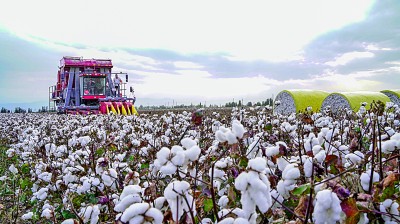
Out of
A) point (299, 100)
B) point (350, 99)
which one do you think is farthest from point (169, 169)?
point (299, 100)

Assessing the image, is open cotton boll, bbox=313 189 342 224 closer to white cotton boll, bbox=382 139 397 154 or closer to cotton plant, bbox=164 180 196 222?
cotton plant, bbox=164 180 196 222

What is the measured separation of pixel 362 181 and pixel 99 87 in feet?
81.6

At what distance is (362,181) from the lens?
6.33 feet

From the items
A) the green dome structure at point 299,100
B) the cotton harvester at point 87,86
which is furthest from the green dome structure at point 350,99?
the cotton harvester at point 87,86

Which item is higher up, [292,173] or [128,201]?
[292,173]

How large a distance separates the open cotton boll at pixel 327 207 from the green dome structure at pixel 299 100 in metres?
14.4

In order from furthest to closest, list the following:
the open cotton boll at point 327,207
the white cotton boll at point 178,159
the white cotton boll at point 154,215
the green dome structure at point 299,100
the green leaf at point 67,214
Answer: the green dome structure at point 299,100, the green leaf at point 67,214, the white cotton boll at point 178,159, the white cotton boll at point 154,215, the open cotton boll at point 327,207

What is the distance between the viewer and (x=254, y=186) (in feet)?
5.16

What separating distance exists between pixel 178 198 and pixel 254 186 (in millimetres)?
339

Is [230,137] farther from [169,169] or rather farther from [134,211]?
[134,211]

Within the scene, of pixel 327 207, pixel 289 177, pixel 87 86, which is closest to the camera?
pixel 327 207

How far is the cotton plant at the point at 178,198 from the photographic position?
5.56ft

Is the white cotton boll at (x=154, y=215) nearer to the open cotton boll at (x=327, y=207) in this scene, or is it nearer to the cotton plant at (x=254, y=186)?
the cotton plant at (x=254, y=186)

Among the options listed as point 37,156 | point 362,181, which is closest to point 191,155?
point 362,181
